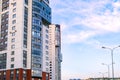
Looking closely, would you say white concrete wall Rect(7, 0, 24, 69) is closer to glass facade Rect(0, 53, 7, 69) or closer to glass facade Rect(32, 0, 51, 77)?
glass facade Rect(0, 53, 7, 69)

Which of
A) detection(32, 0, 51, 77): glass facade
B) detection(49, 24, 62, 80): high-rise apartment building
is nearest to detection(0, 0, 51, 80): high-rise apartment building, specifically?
detection(32, 0, 51, 77): glass facade

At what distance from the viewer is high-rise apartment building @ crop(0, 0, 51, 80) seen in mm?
97688

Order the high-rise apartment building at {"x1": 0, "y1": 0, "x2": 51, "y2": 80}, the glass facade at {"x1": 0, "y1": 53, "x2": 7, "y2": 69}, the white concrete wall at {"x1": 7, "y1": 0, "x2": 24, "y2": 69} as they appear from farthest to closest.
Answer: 1. the glass facade at {"x1": 0, "y1": 53, "x2": 7, "y2": 69}
2. the high-rise apartment building at {"x1": 0, "y1": 0, "x2": 51, "y2": 80}
3. the white concrete wall at {"x1": 7, "y1": 0, "x2": 24, "y2": 69}

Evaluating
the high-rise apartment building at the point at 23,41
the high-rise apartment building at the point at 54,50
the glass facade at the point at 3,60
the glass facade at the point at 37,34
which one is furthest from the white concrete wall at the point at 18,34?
the high-rise apartment building at the point at 54,50

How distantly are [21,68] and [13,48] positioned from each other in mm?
8472

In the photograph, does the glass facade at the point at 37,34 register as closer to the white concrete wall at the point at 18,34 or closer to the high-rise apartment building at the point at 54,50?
the white concrete wall at the point at 18,34

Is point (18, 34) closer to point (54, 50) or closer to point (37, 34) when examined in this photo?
point (37, 34)

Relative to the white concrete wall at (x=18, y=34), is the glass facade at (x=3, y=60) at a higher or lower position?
lower

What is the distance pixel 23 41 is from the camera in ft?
324

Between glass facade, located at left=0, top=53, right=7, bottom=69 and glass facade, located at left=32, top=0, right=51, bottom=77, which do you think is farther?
glass facade, located at left=0, top=53, right=7, bottom=69

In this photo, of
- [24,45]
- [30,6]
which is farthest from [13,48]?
[30,6]

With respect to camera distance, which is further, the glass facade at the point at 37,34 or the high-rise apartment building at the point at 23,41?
the glass facade at the point at 37,34

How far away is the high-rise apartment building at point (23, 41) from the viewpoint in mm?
97688

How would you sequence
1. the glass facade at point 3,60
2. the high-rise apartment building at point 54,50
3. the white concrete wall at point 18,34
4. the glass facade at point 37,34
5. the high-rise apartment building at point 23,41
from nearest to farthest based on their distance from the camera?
the white concrete wall at point 18,34
the high-rise apartment building at point 23,41
the glass facade at point 37,34
the glass facade at point 3,60
the high-rise apartment building at point 54,50
